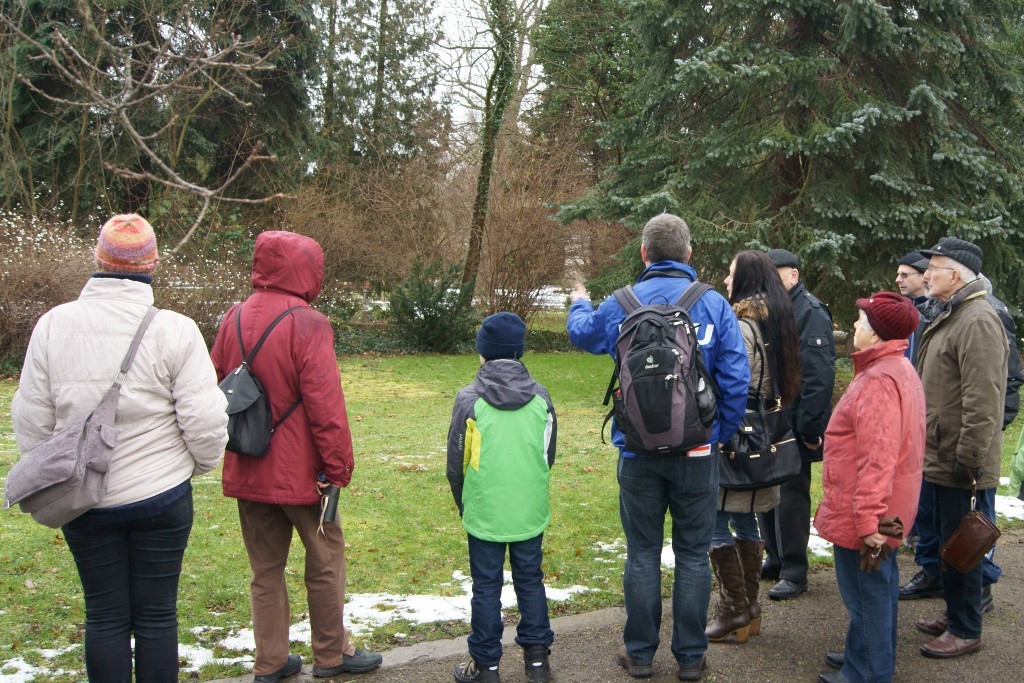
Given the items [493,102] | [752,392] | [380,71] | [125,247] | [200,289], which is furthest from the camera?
[380,71]

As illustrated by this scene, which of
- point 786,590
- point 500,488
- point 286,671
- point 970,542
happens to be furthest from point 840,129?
point 286,671

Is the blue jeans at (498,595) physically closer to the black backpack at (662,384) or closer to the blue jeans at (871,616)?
the black backpack at (662,384)

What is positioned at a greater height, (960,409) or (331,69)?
(331,69)

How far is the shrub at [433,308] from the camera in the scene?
72.9 ft

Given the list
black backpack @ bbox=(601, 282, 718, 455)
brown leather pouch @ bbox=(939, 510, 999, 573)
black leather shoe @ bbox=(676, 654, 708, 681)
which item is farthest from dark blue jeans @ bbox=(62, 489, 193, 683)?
brown leather pouch @ bbox=(939, 510, 999, 573)

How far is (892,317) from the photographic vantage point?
396 centimetres

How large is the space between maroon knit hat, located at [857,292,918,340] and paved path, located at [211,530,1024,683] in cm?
165

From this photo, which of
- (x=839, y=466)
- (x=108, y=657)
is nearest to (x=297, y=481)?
(x=108, y=657)

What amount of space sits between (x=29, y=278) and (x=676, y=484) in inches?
592

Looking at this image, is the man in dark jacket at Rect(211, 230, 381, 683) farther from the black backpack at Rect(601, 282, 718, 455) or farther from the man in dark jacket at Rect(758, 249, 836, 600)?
the man in dark jacket at Rect(758, 249, 836, 600)

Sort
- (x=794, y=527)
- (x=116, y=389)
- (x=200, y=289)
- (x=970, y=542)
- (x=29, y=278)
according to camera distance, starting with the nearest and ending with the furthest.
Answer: (x=116, y=389), (x=970, y=542), (x=794, y=527), (x=29, y=278), (x=200, y=289)

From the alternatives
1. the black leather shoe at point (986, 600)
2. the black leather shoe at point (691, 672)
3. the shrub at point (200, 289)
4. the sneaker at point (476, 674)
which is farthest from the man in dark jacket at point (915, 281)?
the shrub at point (200, 289)

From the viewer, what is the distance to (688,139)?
49.4ft

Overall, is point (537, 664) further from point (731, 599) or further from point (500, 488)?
point (731, 599)
